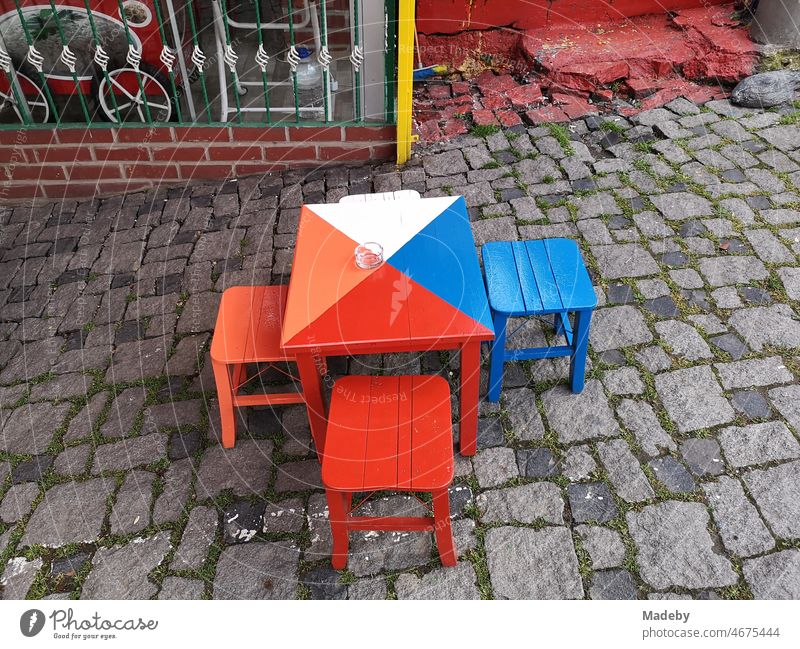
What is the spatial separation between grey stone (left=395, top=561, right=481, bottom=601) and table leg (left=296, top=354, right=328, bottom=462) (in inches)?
26.2

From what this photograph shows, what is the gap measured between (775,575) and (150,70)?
199 inches

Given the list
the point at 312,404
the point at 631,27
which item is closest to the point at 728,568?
the point at 312,404

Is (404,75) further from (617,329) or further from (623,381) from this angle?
(623,381)

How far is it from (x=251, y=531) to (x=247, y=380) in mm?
844

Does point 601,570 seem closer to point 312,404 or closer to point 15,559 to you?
point 312,404

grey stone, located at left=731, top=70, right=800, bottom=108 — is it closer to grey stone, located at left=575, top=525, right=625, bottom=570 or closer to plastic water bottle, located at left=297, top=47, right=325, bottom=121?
plastic water bottle, located at left=297, top=47, right=325, bottom=121

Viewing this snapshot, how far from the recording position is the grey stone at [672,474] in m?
3.01

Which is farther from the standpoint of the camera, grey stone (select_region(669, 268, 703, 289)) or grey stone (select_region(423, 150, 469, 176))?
grey stone (select_region(423, 150, 469, 176))

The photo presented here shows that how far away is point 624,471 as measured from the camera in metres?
3.09

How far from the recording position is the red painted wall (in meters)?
5.96

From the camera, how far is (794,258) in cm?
402

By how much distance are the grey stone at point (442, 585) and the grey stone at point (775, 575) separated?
1.04 meters

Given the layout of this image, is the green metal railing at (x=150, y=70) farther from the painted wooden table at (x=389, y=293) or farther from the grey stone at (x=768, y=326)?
the grey stone at (x=768, y=326)

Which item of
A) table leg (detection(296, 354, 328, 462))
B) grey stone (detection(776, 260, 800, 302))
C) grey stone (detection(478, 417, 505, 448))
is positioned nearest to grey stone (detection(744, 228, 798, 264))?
grey stone (detection(776, 260, 800, 302))
